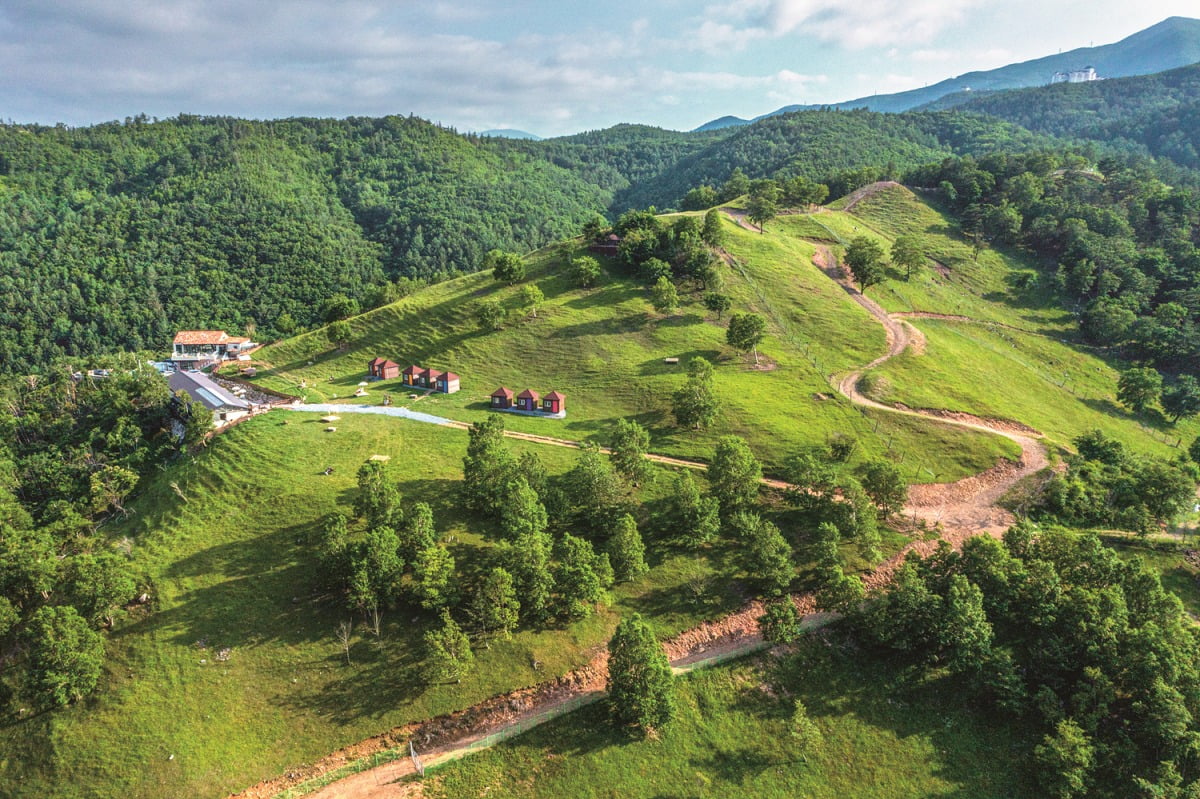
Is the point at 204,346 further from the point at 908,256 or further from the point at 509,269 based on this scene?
the point at 908,256

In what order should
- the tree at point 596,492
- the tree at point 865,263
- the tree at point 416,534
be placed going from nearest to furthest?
1. the tree at point 416,534
2. the tree at point 596,492
3. the tree at point 865,263

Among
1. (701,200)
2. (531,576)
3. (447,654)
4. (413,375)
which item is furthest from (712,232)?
(447,654)

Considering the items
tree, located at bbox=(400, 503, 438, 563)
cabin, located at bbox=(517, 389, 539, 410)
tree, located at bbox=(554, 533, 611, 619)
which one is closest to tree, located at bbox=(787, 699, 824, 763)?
tree, located at bbox=(554, 533, 611, 619)

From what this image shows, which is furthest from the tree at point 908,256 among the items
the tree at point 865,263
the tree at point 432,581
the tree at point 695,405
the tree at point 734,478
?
the tree at point 432,581

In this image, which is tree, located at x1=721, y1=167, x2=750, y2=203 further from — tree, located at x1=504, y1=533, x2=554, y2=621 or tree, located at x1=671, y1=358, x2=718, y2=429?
tree, located at x1=504, y1=533, x2=554, y2=621

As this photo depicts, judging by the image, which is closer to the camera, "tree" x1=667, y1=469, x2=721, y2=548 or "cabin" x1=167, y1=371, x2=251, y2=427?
"tree" x1=667, y1=469, x2=721, y2=548

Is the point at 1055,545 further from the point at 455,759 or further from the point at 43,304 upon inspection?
the point at 43,304

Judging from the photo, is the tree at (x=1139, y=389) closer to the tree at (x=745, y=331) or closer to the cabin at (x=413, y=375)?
the tree at (x=745, y=331)
